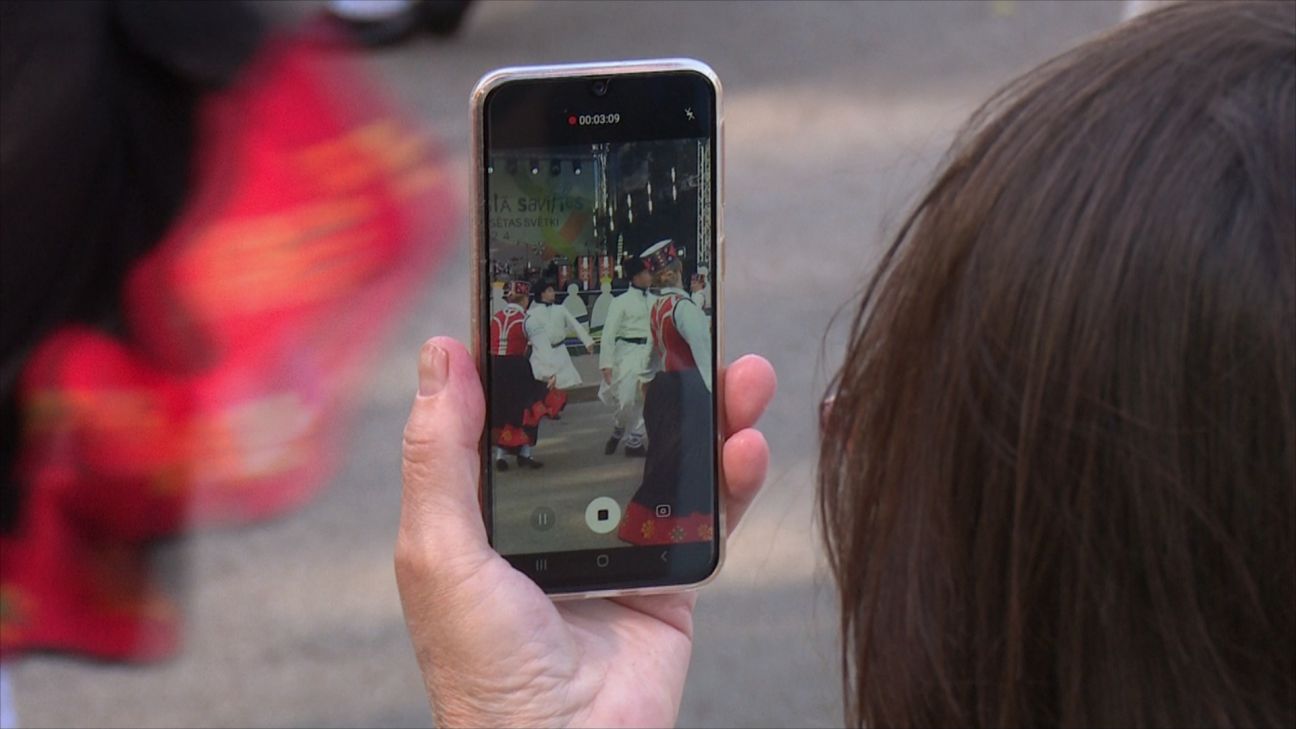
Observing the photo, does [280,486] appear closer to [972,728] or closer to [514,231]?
[514,231]

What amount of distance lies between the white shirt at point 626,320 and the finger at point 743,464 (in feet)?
0.41

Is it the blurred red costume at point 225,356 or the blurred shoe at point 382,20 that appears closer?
the blurred red costume at point 225,356

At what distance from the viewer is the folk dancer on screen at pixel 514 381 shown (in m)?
1.21

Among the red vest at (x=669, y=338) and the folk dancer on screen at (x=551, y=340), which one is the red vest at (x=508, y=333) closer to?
the folk dancer on screen at (x=551, y=340)

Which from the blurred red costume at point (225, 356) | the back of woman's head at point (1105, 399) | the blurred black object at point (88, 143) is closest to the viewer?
the back of woman's head at point (1105, 399)

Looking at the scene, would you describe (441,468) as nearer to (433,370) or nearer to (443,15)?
(433,370)

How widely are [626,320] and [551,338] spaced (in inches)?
2.6

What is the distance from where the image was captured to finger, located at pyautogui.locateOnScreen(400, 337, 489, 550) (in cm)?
110

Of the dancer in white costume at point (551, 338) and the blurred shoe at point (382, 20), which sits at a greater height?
the blurred shoe at point (382, 20)

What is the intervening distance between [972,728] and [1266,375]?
9.9 inches

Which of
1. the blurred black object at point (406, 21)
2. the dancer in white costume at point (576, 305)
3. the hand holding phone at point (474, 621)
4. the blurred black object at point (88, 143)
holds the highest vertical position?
the blurred black object at point (406, 21)

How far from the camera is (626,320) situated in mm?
1209

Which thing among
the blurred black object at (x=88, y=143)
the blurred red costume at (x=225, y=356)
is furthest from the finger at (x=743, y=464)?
the blurred red costume at (x=225, y=356)

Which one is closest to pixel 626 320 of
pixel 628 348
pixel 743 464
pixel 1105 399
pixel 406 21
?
pixel 628 348
